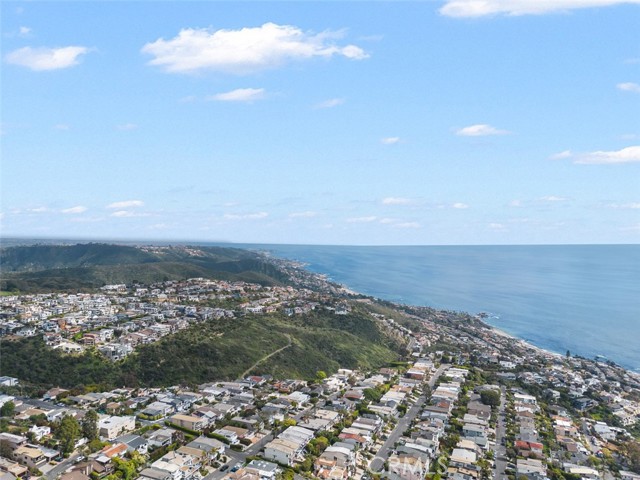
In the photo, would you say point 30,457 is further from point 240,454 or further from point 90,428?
point 240,454

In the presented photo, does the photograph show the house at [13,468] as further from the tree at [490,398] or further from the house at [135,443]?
the tree at [490,398]

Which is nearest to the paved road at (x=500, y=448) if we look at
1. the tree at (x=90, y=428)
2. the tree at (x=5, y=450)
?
the tree at (x=90, y=428)

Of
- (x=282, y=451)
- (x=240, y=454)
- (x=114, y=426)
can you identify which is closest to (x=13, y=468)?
(x=114, y=426)

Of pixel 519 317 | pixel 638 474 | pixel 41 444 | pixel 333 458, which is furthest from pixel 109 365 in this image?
pixel 519 317

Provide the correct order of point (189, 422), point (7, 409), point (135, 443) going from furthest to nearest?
point (7, 409) < point (189, 422) < point (135, 443)

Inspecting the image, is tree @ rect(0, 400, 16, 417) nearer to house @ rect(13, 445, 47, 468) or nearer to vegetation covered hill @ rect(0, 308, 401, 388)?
house @ rect(13, 445, 47, 468)
